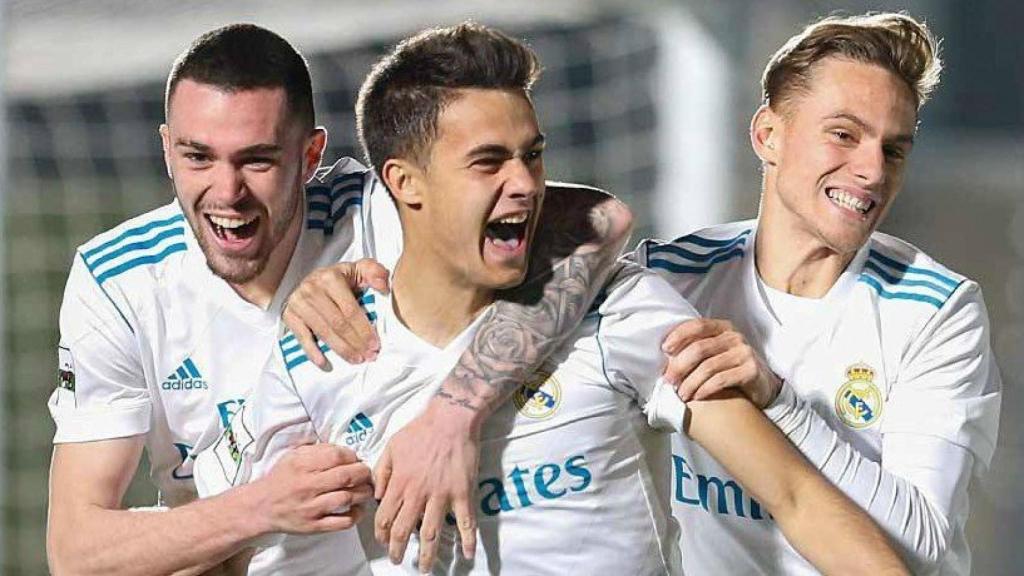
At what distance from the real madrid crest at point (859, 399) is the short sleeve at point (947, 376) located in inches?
0.7

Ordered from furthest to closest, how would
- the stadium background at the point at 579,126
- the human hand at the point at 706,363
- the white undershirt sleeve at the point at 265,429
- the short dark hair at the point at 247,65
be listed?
the stadium background at the point at 579,126 → the short dark hair at the point at 247,65 → the white undershirt sleeve at the point at 265,429 → the human hand at the point at 706,363

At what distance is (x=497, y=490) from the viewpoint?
51.5 inches

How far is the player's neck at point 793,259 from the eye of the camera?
1409 mm

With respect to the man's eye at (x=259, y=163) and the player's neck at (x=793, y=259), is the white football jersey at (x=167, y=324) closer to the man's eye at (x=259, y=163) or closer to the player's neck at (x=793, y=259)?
the man's eye at (x=259, y=163)

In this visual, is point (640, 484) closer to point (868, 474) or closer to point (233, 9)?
point (868, 474)

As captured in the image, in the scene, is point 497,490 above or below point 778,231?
below

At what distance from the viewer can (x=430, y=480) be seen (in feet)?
4.20

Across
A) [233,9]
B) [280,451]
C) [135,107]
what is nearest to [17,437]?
[135,107]

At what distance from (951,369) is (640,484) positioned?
28 cm

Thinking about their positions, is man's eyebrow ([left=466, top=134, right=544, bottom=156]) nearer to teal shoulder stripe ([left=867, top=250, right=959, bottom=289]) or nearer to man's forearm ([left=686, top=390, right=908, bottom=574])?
man's forearm ([left=686, top=390, right=908, bottom=574])

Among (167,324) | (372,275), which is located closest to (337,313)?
(372,275)

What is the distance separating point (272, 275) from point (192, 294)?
0.07 metres

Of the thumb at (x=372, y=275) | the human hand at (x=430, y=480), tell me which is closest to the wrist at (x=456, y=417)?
the human hand at (x=430, y=480)

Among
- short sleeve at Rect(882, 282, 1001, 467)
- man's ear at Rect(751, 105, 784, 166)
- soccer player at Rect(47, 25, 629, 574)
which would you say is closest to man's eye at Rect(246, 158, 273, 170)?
soccer player at Rect(47, 25, 629, 574)
